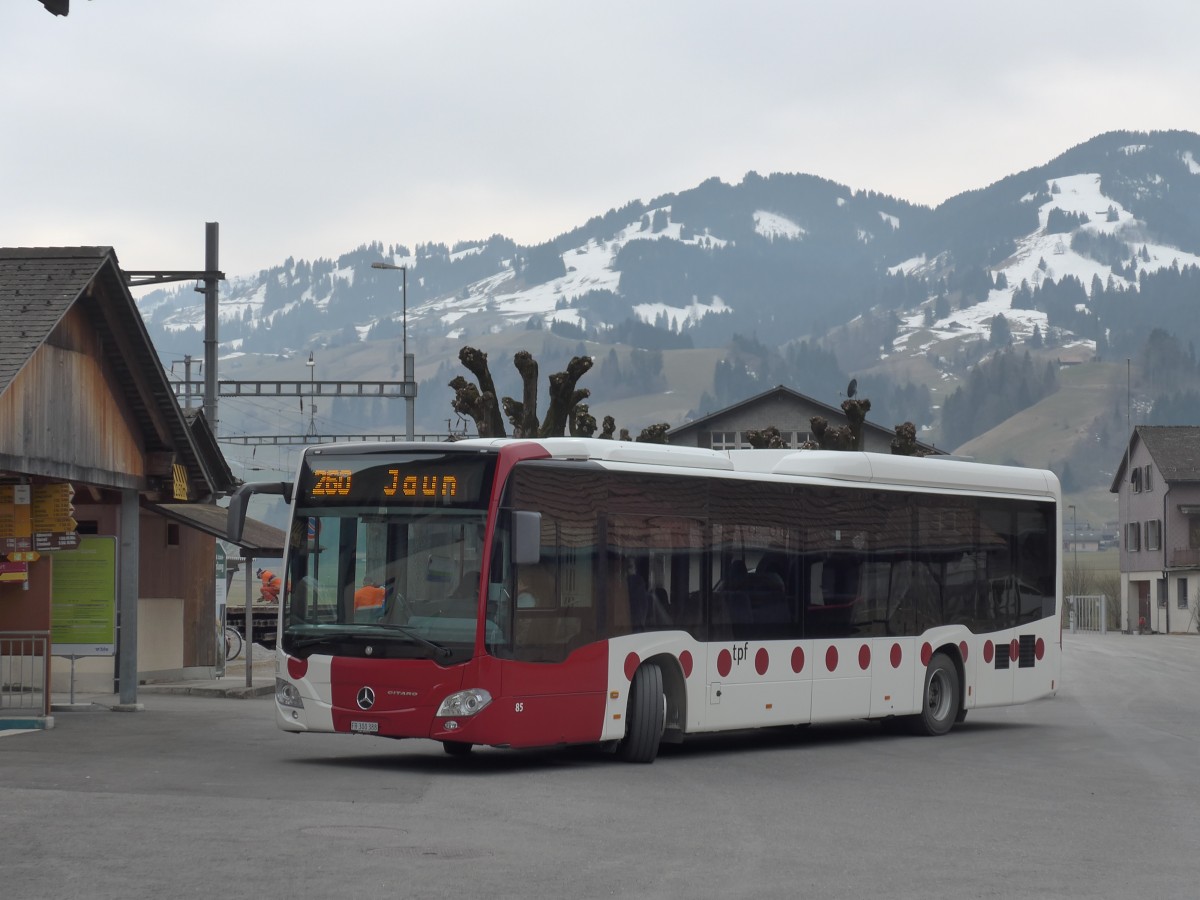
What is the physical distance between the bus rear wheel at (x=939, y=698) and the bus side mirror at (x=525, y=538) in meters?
6.67

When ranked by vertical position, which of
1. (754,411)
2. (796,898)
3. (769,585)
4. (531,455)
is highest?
(754,411)

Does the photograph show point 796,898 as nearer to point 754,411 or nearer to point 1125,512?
point 754,411

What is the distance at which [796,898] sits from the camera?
9.27 m

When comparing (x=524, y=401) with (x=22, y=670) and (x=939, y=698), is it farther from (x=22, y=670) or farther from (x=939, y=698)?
(x=939, y=698)

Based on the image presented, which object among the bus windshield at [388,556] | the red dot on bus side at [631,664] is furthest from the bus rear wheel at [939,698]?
the bus windshield at [388,556]

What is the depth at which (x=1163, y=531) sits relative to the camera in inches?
3794

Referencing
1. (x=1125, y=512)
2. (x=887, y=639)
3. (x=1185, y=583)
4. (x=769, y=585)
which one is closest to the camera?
(x=769, y=585)

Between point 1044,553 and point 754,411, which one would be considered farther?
point 754,411

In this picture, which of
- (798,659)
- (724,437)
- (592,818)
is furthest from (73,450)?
(724,437)

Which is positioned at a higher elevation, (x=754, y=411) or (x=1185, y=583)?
(x=754, y=411)

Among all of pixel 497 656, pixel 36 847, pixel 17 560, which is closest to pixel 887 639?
pixel 497 656

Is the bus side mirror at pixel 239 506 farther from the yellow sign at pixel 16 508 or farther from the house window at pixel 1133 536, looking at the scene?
the house window at pixel 1133 536

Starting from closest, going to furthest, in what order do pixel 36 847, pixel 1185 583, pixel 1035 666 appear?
pixel 36 847 → pixel 1035 666 → pixel 1185 583

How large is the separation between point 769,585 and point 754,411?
78.1 metres
